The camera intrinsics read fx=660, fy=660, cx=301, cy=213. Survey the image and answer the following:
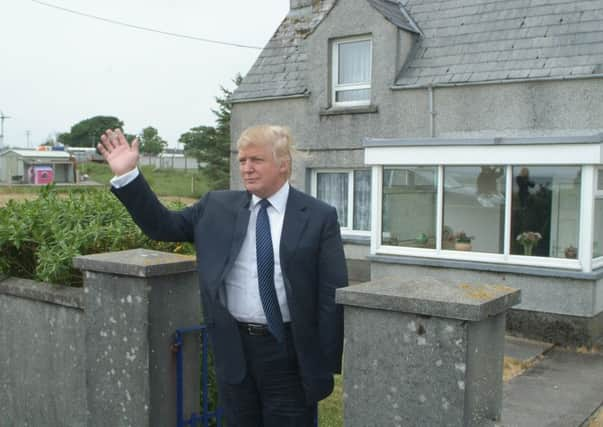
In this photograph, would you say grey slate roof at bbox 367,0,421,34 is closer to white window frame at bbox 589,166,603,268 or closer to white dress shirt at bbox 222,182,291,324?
white window frame at bbox 589,166,603,268

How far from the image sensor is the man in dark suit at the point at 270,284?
292 cm

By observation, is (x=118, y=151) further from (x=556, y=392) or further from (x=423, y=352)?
(x=556, y=392)

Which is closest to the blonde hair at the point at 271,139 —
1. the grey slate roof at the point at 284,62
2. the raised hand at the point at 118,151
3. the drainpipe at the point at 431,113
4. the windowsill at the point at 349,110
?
the raised hand at the point at 118,151

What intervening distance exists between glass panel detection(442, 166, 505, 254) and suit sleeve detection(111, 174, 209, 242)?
7.70 metres

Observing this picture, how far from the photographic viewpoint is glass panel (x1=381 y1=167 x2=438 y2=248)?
10992mm

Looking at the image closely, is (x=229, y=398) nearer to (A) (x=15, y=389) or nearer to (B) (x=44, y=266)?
(B) (x=44, y=266)

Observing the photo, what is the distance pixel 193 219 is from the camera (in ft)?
10.7

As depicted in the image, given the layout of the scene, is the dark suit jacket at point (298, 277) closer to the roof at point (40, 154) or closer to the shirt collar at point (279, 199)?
the shirt collar at point (279, 199)

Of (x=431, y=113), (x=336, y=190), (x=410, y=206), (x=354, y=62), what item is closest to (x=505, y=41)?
(x=431, y=113)

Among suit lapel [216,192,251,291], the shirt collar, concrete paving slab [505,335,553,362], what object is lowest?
concrete paving slab [505,335,553,362]

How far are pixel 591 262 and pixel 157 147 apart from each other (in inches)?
3749

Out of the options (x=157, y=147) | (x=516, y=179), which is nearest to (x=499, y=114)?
(x=516, y=179)

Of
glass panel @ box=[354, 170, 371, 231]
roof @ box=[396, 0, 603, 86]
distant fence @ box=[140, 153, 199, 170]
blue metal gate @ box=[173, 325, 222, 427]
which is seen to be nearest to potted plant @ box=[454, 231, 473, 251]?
roof @ box=[396, 0, 603, 86]

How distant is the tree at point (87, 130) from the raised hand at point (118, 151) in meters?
107
